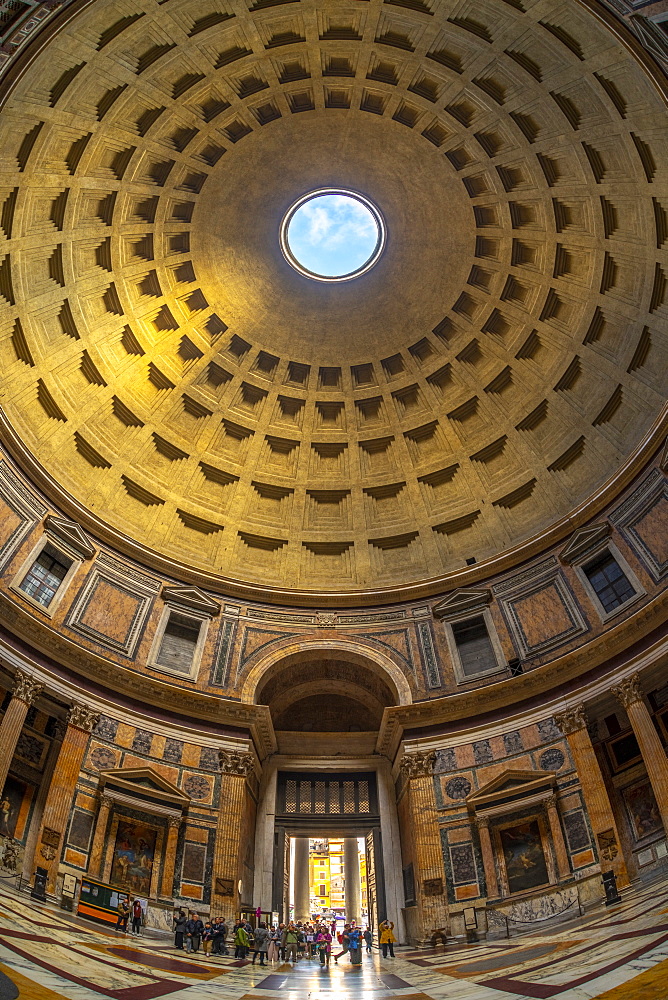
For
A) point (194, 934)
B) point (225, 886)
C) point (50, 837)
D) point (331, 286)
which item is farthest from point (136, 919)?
point (331, 286)

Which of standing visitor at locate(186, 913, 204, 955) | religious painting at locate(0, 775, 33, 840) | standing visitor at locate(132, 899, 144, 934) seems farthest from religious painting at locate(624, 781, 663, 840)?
religious painting at locate(0, 775, 33, 840)

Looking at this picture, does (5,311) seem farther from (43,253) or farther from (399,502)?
(399,502)

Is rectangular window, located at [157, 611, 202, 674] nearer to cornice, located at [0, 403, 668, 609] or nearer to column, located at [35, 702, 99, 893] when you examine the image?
cornice, located at [0, 403, 668, 609]

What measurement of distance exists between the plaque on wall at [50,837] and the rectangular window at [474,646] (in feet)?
50.0

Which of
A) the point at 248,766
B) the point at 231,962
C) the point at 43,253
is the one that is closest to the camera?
the point at 231,962

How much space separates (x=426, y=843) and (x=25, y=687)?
14072mm

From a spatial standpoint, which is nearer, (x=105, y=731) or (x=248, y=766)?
(x=105, y=731)

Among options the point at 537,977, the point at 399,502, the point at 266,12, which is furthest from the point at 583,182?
the point at 537,977

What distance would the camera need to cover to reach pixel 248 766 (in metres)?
23.5

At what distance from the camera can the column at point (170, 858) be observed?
20078mm

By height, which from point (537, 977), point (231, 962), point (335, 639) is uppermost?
point (335, 639)

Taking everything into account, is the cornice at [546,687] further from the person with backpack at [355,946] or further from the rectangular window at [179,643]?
the rectangular window at [179,643]

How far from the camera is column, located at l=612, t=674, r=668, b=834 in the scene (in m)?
18.6

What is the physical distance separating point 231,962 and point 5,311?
22.6 m
